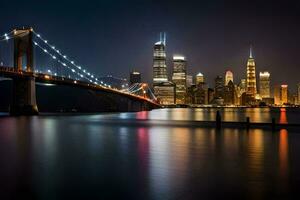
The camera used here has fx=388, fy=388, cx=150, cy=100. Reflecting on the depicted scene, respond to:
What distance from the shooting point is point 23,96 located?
5603 centimetres

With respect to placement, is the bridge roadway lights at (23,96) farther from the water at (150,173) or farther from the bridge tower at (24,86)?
the water at (150,173)

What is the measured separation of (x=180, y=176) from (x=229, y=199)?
2.54 m

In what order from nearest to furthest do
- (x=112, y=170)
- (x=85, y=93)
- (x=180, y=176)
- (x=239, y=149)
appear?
(x=180, y=176), (x=112, y=170), (x=239, y=149), (x=85, y=93)

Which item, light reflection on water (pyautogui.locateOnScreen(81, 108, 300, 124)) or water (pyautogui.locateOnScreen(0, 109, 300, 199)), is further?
light reflection on water (pyautogui.locateOnScreen(81, 108, 300, 124))

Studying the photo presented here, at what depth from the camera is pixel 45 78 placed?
2243 inches

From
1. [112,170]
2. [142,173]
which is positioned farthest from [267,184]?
[112,170]

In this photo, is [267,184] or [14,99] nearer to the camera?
[267,184]

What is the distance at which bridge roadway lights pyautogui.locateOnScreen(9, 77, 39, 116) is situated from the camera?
5531cm

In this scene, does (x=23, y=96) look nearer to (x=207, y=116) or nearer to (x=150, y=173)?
(x=207, y=116)

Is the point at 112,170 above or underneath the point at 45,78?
underneath

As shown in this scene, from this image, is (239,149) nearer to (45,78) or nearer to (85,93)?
(45,78)

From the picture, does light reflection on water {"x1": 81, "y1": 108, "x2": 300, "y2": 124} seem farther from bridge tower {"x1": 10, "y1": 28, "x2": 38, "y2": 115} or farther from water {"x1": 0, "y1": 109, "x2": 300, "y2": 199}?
water {"x1": 0, "y1": 109, "x2": 300, "y2": 199}

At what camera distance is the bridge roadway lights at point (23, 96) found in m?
55.3

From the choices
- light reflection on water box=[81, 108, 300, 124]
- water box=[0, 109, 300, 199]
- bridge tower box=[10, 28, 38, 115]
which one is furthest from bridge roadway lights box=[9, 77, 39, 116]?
water box=[0, 109, 300, 199]
